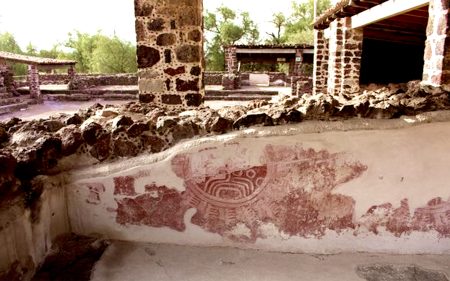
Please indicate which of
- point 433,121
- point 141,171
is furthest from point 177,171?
point 433,121

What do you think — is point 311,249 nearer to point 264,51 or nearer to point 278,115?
point 278,115

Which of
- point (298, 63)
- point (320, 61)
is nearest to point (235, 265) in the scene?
point (320, 61)

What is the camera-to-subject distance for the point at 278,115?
173 centimetres

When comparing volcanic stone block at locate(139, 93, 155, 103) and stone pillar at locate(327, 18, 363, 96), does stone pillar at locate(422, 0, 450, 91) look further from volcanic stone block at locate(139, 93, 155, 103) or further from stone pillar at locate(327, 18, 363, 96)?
volcanic stone block at locate(139, 93, 155, 103)

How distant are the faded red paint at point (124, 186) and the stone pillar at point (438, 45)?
321cm

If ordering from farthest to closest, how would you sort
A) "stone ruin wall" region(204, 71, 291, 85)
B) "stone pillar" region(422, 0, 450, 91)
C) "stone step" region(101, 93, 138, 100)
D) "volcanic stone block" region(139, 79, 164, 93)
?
"stone ruin wall" region(204, 71, 291, 85), "stone step" region(101, 93, 138, 100), "volcanic stone block" region(139, 79, 164, 93), "stone pillar" region(422, 0, 450, 91)

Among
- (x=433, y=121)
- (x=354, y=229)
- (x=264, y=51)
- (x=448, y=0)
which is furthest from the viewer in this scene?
(x=264, y=51)

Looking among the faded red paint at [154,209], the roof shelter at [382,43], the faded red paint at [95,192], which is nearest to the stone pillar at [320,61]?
the roof shelter at [382,43]

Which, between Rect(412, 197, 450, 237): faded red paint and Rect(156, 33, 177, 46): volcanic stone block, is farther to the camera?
Rect(156, 33, 177, 46): volcanic stone block

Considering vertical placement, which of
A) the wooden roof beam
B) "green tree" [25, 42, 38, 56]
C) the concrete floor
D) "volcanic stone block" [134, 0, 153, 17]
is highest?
"green tree" [25, 42, 38, 56]

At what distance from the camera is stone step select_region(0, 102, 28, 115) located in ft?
43.6

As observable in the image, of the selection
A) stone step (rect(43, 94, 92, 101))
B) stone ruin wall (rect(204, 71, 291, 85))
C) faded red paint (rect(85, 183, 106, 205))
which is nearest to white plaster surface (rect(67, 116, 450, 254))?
faded red paint (rect(85, 183, 106, 205))

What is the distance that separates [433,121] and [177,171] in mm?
1222

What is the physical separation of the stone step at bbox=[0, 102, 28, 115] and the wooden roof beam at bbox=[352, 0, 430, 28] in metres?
12.3
